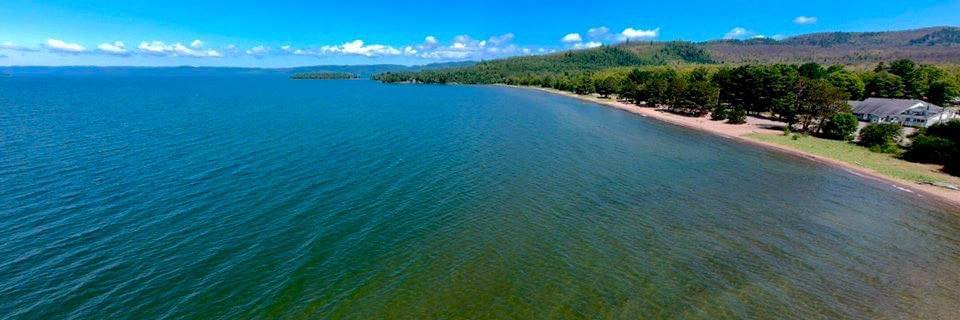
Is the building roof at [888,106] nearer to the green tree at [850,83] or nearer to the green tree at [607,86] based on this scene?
the green tree at [850,83]

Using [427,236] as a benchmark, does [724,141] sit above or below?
above

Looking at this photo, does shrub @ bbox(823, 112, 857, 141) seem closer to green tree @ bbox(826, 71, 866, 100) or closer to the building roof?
the building roof

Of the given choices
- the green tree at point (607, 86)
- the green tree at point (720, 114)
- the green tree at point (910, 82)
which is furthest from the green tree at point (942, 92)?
the green tree at point (607, 86)

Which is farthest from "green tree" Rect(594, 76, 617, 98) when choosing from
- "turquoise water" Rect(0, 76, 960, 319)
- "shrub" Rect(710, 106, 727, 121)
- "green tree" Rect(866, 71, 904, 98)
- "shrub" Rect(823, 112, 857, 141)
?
"turquoise water" Rect(0, 76, 960, 319)

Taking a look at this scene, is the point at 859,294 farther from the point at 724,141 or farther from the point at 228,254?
the point at 724,141

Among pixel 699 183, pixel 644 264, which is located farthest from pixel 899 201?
pixel 644 264

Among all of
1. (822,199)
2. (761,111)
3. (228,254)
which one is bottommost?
(228,254)

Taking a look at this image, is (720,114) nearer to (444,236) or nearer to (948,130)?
(948,130)
